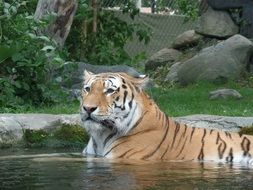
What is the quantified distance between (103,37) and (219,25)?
403 cm

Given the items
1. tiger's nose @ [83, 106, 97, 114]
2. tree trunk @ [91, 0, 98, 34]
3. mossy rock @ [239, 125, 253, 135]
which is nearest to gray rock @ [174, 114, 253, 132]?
mossy rock @ [239, 125, 253, 135]

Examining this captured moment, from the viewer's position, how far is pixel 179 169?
261 inches

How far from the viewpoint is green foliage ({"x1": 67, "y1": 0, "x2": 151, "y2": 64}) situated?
16.2m

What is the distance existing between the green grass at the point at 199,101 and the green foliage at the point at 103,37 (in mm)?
1149

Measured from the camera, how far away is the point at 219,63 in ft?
57.2

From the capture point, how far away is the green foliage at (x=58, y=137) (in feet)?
28.7

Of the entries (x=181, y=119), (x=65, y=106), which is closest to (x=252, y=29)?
(x=65, y=106)

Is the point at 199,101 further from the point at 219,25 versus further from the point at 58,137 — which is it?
the point at 219,25

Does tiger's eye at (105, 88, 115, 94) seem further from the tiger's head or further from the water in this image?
the water

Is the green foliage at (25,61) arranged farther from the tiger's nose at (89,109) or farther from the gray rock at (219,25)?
the gray rock at (219,25)

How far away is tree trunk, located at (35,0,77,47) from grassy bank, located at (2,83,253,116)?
133 centimetres

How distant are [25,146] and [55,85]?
12.1 feet

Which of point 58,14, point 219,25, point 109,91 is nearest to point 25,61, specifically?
point 58,14

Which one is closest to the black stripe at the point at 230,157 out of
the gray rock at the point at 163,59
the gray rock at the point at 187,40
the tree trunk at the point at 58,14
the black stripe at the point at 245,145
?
the black stripe at the point at 245,145
